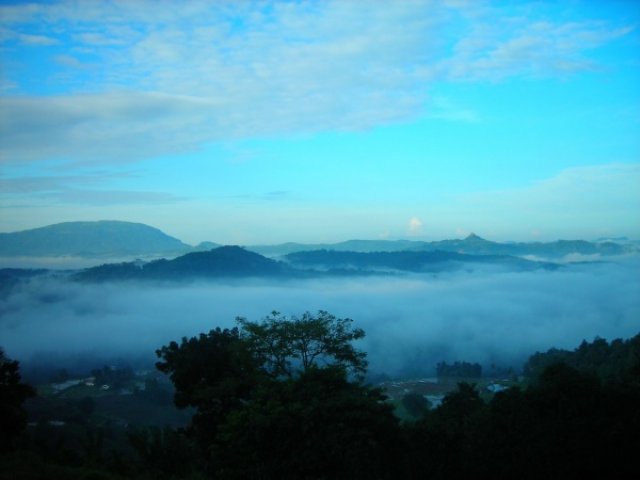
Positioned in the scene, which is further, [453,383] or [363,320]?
[363,320]

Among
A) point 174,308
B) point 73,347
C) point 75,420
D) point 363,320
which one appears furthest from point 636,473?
point 174,308

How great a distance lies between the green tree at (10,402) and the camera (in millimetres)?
18125

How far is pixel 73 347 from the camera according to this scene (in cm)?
14938

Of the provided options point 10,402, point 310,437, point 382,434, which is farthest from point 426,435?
point 10,402

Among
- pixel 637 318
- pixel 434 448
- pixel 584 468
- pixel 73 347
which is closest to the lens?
pixel 584 468

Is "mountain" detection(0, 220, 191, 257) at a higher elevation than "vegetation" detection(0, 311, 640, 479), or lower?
higher

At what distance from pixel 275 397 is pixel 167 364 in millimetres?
8698

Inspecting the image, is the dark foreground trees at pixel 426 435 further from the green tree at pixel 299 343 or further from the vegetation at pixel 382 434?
the green tree at pixel 299 343

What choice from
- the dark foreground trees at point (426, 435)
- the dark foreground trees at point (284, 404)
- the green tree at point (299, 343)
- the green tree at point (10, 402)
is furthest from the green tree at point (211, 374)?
the green tree at point (10, 402)

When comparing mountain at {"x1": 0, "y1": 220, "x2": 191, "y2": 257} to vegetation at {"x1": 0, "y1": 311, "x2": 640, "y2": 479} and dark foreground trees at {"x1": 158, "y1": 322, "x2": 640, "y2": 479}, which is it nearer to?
vegetation at {"x1": 0, "y1": 311, "x2": 640, "y2": 479}

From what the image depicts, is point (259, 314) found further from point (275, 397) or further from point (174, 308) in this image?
point (275, 397)

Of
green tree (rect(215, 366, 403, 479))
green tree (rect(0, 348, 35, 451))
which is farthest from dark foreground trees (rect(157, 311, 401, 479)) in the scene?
green tree (rect(0, 348, 35, 451))

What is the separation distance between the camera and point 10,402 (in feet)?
61.9

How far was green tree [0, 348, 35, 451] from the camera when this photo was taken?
1812 centimetres
